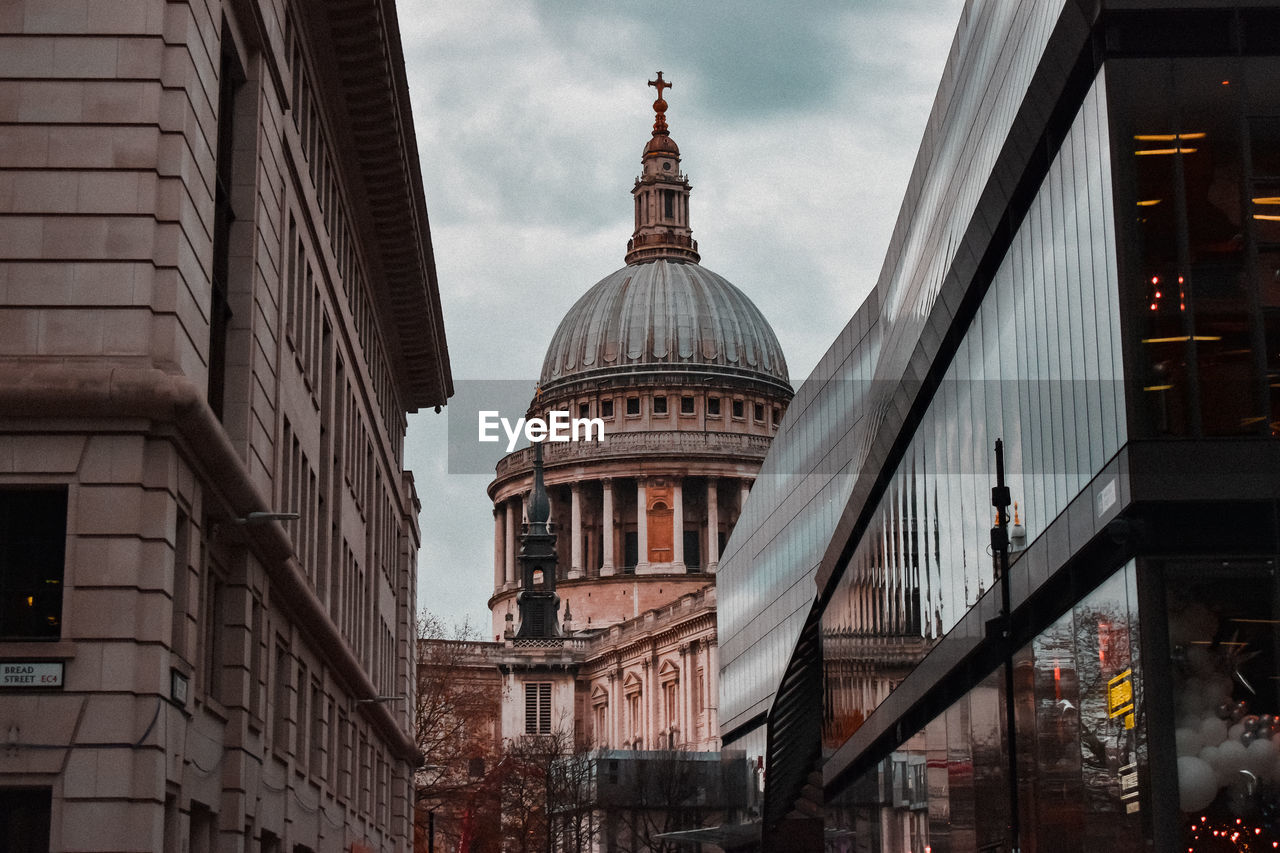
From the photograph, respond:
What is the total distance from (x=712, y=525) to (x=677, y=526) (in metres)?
2.81

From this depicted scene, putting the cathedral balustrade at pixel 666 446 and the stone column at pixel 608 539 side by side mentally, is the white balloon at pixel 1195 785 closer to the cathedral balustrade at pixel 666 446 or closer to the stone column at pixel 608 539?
the cathedral balustrade at pixel 666 446

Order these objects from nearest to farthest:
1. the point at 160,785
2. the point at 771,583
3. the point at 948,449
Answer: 1. the point at 160,785
2. the point at 948,449
3. the point at 771,583

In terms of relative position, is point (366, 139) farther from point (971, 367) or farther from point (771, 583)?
point (771, 583)

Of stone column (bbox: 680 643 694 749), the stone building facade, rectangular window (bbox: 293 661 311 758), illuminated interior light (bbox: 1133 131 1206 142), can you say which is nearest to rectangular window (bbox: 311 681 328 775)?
rectangular window (bbox: 293 661 311 758)

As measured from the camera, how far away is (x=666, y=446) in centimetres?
18662

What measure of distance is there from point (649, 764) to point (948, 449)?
7646 cm

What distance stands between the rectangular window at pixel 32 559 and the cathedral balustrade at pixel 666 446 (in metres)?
160

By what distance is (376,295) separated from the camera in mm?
59688

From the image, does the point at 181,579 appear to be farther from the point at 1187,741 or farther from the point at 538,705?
the point at 538,705

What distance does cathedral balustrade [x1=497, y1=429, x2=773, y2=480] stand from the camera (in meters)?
187

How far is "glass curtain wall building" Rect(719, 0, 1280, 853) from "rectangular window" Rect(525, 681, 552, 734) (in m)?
129

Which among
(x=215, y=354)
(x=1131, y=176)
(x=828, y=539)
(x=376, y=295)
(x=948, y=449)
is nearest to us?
(x=1131, y=176)

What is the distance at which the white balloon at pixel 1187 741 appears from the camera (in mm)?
28766

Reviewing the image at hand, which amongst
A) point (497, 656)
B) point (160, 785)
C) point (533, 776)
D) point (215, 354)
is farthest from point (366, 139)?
point (497, 656)
